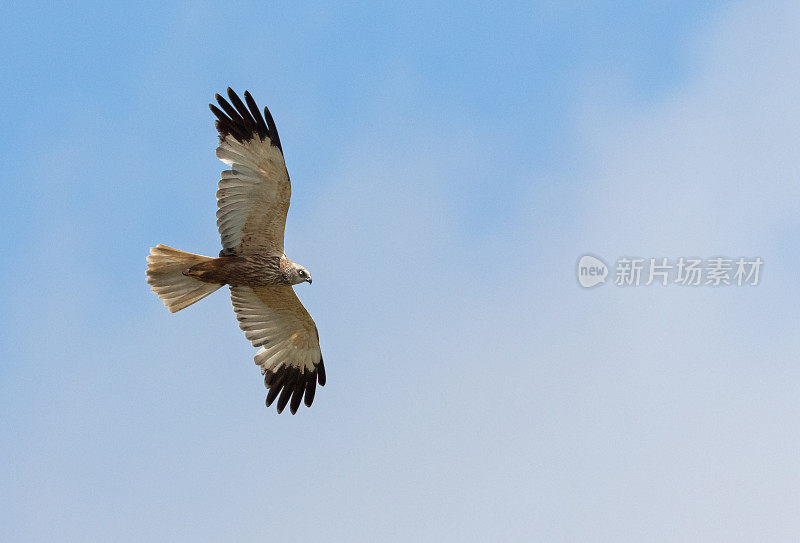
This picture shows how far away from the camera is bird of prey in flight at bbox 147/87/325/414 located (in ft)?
50.0

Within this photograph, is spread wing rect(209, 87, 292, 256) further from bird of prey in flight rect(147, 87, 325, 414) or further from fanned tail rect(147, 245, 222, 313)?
fanned tail rect(147, 245, 222, 313)

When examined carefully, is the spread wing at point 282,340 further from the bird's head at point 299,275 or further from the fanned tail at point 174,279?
the fanned tail at point 174,279

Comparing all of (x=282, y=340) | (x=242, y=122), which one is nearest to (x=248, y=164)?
(x=242, y=122)

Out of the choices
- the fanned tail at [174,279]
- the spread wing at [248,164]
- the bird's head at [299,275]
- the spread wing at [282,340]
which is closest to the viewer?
the spread wing at [248,164]

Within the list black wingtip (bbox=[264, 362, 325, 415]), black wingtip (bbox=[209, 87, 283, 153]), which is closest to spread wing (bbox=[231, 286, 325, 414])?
black wingtip (bbox=[264, 362, 325, 415])

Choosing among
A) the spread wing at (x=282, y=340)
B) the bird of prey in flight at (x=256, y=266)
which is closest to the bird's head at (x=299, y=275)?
the bird of prey in flight at (x=256, y=266)

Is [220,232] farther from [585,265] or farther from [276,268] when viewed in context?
[585,265]

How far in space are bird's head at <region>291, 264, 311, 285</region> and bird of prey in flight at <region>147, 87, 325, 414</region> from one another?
13 mm

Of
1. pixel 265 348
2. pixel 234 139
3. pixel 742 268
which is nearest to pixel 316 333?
pixel 265 348

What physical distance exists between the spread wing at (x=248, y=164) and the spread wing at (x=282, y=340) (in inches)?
56.6

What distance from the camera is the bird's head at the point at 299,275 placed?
1589 cm

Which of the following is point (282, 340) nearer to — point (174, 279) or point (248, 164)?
point (174, 279)

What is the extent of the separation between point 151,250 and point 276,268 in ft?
5.41

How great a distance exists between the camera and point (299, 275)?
1591 centimetres
